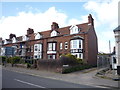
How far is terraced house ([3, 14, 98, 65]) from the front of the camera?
32375 millimetres

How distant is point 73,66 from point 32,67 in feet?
28.6

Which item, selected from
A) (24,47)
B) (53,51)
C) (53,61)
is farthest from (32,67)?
(24,47)

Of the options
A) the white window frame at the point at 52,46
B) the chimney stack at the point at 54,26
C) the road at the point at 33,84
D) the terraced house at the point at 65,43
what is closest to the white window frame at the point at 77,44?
the terraced house at the point at 65,43

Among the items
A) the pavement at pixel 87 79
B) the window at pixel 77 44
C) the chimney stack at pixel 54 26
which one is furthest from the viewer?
the chimney stack at pixel 54 26

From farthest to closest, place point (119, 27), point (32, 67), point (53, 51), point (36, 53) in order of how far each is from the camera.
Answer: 1. point (36, 53)
2. point (53, 51)
3. point (32, 67)
4. point (119, 27)

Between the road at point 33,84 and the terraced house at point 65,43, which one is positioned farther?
the terraced house at point 65,43

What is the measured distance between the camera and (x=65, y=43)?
118 ft

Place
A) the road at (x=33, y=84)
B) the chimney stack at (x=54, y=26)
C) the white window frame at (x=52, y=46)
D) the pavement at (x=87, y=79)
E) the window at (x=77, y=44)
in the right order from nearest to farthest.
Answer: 1. the road at (x=33, y=84)
2. the pavement at (x=87, y=79)
3. the window at (x=77, y=44)
4. the white window frame at (x=52, y=46)
5. the chimney stack at (x=54, y=26)

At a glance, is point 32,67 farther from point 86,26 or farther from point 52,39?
point 86,26

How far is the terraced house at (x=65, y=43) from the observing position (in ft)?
106

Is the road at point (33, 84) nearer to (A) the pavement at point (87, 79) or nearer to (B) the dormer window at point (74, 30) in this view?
(A) the pavement at point (87, 79)

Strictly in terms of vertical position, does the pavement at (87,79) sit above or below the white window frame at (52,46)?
below

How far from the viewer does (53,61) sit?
23.5 m

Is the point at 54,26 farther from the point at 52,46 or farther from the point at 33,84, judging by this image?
the point at 33,84
